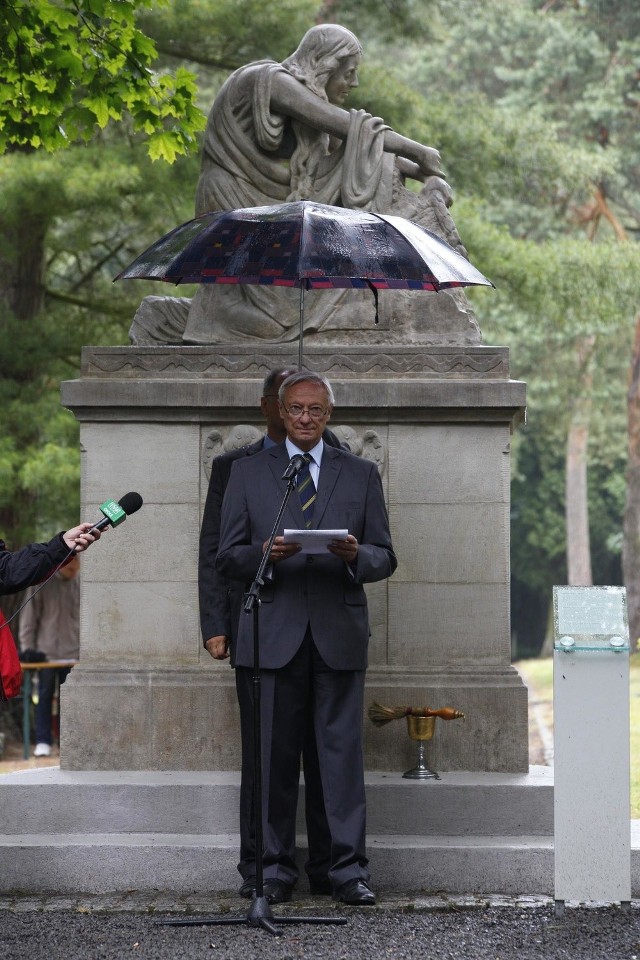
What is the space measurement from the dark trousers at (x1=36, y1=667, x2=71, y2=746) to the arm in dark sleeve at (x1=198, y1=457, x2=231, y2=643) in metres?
6.19

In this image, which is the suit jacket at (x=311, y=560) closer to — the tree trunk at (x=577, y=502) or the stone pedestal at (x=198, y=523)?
the stone pedestal at (x=198, y=523)

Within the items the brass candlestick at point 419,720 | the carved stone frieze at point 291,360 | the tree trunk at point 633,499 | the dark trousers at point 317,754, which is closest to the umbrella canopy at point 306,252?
the carved stone frieze at point 291,360

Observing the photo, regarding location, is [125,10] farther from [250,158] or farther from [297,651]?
[297,651]

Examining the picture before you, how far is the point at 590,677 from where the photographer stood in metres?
6.29

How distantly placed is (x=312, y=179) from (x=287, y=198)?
0.61ft

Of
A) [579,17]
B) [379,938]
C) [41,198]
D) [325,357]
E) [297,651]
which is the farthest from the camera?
[579,17]

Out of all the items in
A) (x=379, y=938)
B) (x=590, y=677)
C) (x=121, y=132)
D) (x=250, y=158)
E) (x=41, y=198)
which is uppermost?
(x=121, y=132)

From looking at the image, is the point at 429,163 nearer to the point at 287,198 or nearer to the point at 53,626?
the point at 287,198

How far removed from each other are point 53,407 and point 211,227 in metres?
7.57

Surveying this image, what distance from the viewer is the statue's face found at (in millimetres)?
8703

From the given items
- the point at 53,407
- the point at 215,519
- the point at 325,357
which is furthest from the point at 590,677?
the point at 53,407

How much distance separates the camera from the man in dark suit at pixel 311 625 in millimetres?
6441

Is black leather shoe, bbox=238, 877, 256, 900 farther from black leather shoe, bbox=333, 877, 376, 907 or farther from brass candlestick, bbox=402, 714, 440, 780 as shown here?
brass candlestick, bbox=402, 714, 440, 780

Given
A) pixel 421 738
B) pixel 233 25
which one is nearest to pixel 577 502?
pixel 233 25
